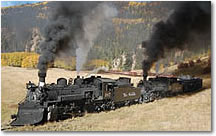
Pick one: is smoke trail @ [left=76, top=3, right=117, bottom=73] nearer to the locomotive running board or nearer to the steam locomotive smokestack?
the steam locomotive smokestack

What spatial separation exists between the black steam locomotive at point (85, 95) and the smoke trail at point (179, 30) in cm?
81

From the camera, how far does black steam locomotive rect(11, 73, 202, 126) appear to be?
615 centimetres

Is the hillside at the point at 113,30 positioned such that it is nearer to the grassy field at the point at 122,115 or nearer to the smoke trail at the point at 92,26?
the smoke trail at the point at 92,26

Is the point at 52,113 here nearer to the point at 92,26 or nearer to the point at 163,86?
the point at 92,26

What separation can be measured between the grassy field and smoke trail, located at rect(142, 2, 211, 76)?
1.14 m

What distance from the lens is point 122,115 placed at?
6.94m

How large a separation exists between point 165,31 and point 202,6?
107 cm

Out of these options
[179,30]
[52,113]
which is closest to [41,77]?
[52,113]

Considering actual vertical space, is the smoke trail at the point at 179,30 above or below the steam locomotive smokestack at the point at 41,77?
above

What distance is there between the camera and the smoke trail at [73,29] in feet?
21.1

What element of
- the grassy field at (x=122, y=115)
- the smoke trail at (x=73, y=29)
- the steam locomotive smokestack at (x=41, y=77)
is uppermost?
the smoke trail at (x=73, y=29)

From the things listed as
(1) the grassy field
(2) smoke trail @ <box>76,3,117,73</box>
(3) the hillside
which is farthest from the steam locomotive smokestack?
(2) smoke trail @ <box>76,3,117,73</box>

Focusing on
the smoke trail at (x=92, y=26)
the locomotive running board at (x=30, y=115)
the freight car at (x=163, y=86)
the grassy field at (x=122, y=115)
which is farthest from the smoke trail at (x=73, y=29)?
the freight car at (x=163, y=86)

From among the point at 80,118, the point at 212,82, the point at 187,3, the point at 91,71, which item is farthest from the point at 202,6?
the point at 80,118
